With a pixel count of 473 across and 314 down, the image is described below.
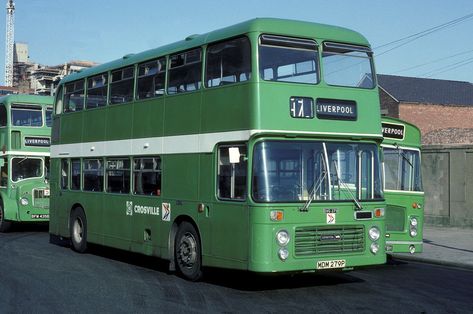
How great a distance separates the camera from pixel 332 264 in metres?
10.1

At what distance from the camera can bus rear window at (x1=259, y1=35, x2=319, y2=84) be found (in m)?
10.1

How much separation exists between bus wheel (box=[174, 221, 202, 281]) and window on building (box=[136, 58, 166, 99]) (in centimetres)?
261

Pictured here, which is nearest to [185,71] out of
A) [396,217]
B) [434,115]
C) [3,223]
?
[396,217]

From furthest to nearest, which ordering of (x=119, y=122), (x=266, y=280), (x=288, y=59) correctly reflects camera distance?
(x=119, y=122)
(x=266, y=280)
(x=288, y=59)

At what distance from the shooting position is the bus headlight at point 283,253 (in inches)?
386

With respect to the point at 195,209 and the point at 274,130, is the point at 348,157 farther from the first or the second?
the point at 195,209

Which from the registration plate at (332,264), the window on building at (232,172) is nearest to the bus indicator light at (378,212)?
the registration plate at (332,264)

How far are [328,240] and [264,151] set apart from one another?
1.70 meters

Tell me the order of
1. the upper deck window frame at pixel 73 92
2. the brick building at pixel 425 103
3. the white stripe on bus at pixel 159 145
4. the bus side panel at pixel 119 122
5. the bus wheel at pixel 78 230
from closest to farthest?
the white stripe on bus at pixel 159 145, the bus side panel at pixel 119 122, the bus wheel at pixel 78 230, the upper deck window frame at pixel 73 92, the brick building at pixel 425 103

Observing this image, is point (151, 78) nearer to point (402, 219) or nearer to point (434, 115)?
point (402, 219)

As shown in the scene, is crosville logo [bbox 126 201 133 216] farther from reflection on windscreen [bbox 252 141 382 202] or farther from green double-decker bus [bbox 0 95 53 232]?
green double-decker bus [bbox 0 95 53 232]

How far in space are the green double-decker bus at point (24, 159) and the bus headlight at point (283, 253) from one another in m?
12.4

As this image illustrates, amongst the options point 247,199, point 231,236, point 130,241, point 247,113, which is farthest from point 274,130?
point 130,241

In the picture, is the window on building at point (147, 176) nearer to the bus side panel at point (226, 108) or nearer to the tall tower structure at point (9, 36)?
the bus side panel at point (226, 108)
